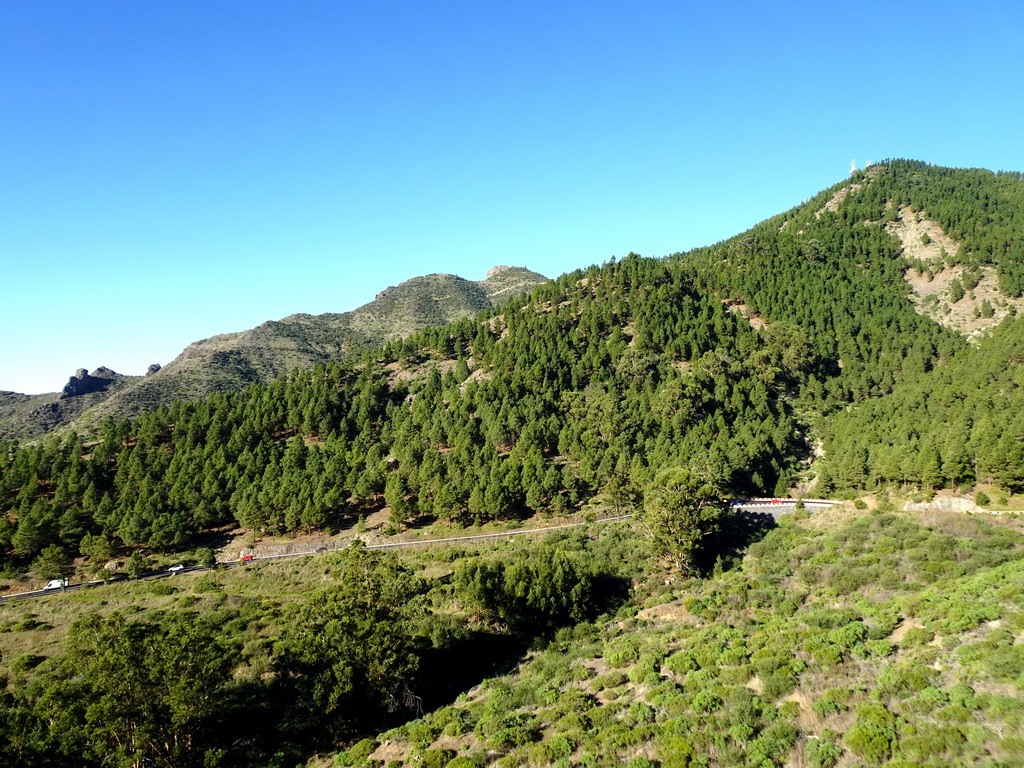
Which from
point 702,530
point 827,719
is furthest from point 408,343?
point 827,719

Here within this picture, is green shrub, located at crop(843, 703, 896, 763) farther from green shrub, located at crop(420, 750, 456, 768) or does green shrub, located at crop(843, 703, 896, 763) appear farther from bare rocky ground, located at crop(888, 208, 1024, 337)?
bare rocky ground, located at crop(888, 208, 1024, 337)

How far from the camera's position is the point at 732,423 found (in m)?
85.5

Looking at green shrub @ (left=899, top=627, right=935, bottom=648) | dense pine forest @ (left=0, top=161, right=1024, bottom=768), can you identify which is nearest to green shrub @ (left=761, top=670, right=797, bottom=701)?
dense pine forest @ (left=0, top=161, right=1024, bottom=768)

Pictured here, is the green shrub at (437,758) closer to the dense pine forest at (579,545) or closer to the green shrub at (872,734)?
the dense pine forest at (579,545)

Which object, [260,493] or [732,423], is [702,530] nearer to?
[732,423]

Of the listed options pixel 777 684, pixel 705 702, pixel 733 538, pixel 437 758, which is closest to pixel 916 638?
pixel 777 684

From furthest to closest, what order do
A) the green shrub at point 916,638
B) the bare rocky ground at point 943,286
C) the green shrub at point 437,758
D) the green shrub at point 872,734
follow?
1. the bare rocky ground at point 943,286
2. the green shrub at point 916,638
3. the green shrub at point 437,758
4. the green shrub at point 872,734

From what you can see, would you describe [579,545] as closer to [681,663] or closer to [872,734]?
[681,663]

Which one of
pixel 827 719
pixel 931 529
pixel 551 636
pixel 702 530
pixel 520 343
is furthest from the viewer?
pixel 520 343

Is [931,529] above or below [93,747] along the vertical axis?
below

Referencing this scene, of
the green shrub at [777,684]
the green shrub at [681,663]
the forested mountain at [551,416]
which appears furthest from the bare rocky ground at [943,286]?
the green shrub at [777,684]

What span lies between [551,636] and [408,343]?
95.2 meters

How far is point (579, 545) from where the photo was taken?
54.2 meters

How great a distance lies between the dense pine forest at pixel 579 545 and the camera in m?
21.7
